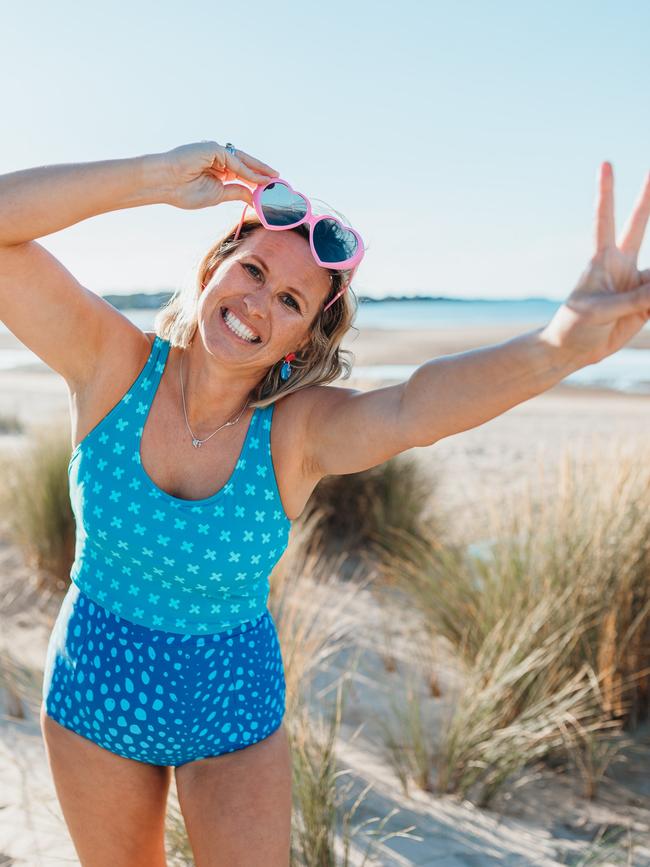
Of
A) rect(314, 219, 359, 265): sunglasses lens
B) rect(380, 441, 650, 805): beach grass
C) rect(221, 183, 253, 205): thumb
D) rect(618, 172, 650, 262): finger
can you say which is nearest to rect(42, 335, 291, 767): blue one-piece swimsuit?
rect(314, 219, 359, 265): sunglasses lens

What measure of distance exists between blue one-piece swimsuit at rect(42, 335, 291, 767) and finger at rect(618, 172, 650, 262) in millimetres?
830

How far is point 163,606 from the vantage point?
5.93 ft

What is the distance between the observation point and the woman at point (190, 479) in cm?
175

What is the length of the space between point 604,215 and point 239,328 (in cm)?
81

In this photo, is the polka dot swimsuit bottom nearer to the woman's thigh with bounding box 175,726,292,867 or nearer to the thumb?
the woman's thigh with bounding box 175,726,292,867

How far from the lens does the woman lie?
1.75 m

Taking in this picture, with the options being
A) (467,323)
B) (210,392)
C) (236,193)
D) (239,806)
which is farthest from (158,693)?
(467,323)

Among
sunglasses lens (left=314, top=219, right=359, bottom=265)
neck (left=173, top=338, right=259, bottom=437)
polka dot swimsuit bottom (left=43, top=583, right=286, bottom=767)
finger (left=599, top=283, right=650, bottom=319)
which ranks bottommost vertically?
polka dot swimsuit bottom (left=43, top=583, right=286, bottom=767)

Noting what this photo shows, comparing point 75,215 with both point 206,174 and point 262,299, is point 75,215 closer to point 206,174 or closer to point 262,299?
point 206,174

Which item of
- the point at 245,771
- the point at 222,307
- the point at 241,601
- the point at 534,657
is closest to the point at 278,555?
the point at 241,601

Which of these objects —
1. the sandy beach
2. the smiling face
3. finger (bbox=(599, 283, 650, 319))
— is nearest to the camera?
finger (bbox=(599, 283, 650, 319))

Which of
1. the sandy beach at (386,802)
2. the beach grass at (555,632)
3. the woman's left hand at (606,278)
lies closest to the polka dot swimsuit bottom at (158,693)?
the sandy beach at (386,802)

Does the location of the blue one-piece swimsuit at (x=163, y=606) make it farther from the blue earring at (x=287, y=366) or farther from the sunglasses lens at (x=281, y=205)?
the sunglasses lens at (x=281, y=205)

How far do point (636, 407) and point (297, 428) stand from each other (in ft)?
49.6
